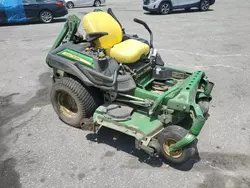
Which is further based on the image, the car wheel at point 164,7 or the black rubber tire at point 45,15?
the car wheel at point 164,7

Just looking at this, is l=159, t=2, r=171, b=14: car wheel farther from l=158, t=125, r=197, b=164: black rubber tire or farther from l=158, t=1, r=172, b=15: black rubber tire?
l=158, t=125, r=197, b=164: black rubber tire

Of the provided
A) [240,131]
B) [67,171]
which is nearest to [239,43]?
[240,131]

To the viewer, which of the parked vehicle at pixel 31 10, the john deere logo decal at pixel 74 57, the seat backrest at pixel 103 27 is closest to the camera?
the john deere logo decal at pixel 74 57

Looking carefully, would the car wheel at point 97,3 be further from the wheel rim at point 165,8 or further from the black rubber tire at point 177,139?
the black rubber tire at point 177,139

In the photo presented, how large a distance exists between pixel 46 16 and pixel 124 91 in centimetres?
1043

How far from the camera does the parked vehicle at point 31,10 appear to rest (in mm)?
11906

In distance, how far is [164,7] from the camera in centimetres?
1383

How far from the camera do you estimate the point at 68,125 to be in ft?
13.8

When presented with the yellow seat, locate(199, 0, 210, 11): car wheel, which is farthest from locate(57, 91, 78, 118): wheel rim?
locate(199, 0, 210, 11): car wheel

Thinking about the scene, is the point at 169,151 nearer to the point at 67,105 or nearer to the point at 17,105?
the point at 67,105

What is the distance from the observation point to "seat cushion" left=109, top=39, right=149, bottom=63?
3744 millimetres

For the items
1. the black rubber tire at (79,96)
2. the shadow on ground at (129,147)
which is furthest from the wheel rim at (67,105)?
the shadow on ground at (129,147)

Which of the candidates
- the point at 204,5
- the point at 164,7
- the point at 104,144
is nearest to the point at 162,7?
the point at 164,7

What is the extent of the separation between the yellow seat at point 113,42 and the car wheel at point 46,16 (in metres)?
9.35
